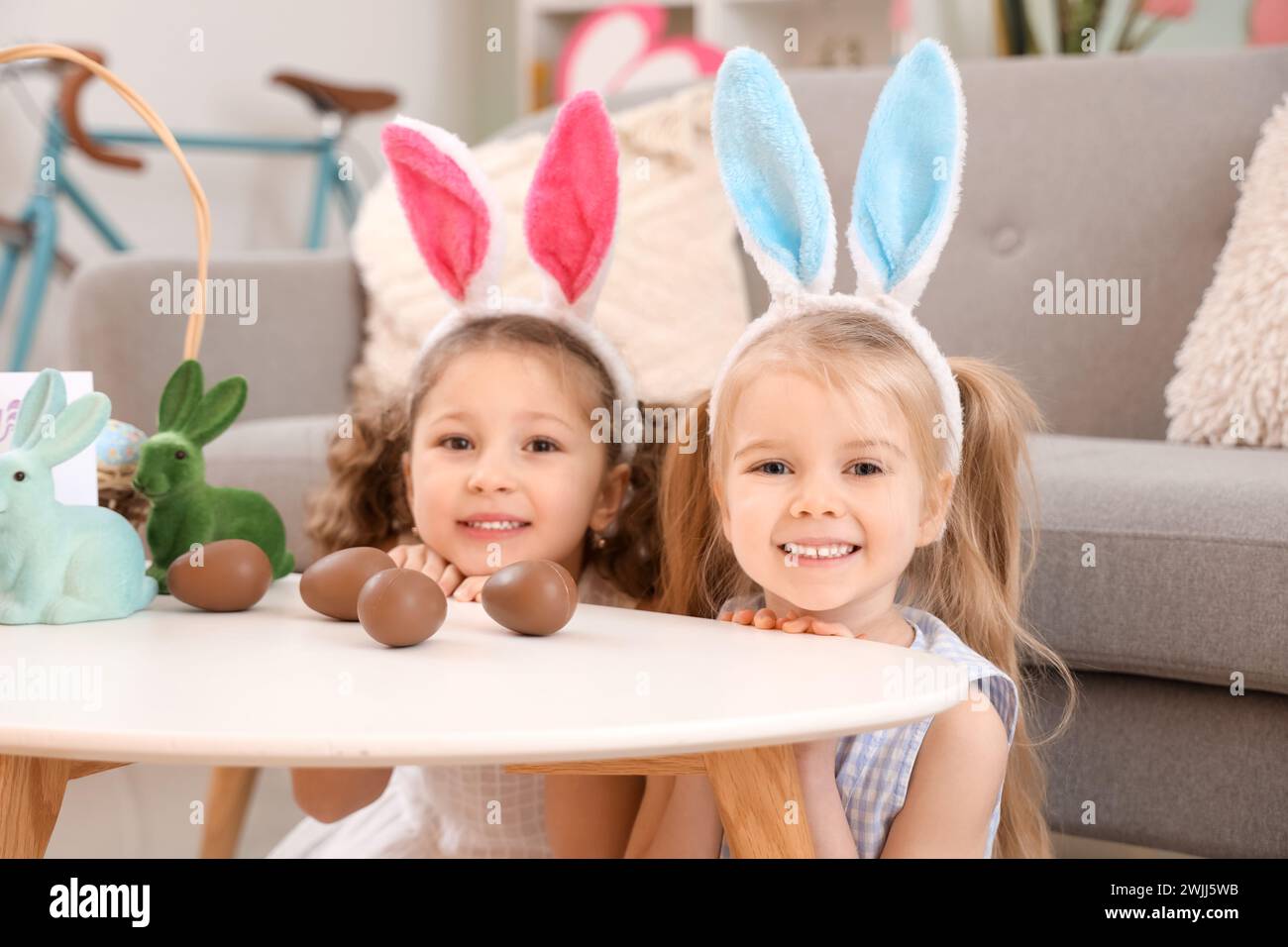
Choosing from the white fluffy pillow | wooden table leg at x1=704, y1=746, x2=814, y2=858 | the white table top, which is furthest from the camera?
the white fluffy pillow

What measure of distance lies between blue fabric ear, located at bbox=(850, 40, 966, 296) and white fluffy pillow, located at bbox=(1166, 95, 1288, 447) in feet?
1.93

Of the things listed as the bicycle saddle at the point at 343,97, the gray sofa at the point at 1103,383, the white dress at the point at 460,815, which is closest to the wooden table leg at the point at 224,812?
the white dress at the point at 460,815

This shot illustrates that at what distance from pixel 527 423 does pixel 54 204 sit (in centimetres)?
185

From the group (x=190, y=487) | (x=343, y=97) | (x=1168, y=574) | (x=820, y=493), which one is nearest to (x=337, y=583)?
(x=190, y=487)

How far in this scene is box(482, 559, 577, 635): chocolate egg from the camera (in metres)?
0.80

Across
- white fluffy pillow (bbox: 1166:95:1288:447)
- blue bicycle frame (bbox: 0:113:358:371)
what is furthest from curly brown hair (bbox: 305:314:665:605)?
blue bicycle frame (bbox: 0:113:358:371)

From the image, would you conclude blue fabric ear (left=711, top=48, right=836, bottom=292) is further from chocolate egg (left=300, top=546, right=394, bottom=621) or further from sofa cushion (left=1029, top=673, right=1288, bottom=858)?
sofa cushion (left=1029, top=673, right=1288, bottom=858)

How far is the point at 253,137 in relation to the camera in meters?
3.06

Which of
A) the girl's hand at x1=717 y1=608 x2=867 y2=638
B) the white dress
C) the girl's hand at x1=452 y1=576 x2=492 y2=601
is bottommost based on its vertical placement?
the white dress

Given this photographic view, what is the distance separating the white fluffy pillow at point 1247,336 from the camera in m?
1.34

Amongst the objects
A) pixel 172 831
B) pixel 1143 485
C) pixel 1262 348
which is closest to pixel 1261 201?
pixel 1262 348

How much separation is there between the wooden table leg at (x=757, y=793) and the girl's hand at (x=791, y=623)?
162mm

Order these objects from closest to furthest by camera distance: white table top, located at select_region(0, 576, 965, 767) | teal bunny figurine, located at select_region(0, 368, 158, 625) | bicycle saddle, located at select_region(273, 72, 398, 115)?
white table top, located at select_region(0, 576, 965, 767)
teal bunny figurine, located at select_region(0, 368, 158, 625)
bicycle saddle, located at select_region(273, 72, 398, 115)
